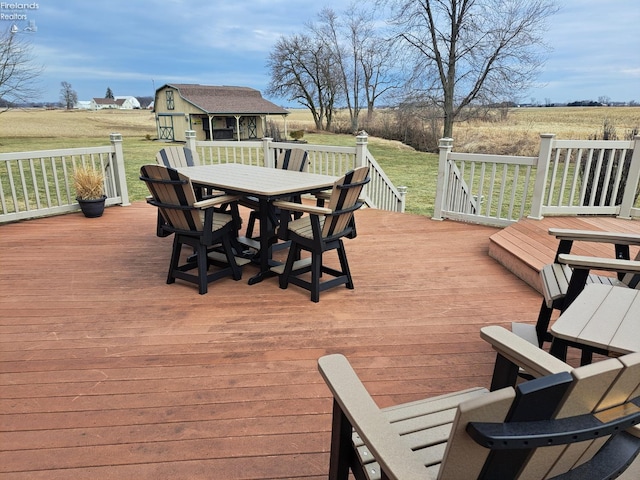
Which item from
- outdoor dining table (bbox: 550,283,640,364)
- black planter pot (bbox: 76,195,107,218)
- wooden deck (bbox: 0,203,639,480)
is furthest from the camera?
black planter pot (bbox: 76,195,107,218)

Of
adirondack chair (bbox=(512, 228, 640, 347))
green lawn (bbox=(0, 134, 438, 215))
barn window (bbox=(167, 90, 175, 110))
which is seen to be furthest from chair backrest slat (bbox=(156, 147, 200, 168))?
barn window (bbox=(167, 90, 175, 110))

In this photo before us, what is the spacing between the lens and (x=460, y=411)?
30.6 inches

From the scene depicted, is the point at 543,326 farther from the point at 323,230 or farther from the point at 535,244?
the point at 535,244

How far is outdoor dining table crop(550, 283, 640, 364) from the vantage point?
1.49m

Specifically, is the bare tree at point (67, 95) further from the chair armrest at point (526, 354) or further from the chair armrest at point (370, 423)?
the chair armrest at point (526, 354)

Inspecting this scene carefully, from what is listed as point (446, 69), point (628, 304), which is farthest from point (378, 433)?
point (446, 69)

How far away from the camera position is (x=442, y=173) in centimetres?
537

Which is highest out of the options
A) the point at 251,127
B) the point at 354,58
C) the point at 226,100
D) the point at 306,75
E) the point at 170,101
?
the point at 354,58

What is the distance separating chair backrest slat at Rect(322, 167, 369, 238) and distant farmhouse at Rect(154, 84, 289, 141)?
2328 centimetres

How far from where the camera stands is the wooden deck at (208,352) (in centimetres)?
177

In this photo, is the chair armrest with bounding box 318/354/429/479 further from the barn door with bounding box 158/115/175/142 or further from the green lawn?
the barn door with bounding box 158/115/175/142

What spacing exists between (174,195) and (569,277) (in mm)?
2665

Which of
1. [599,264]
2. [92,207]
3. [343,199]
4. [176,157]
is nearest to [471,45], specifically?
[176,157]

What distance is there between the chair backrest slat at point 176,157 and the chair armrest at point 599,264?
13.0 ft
